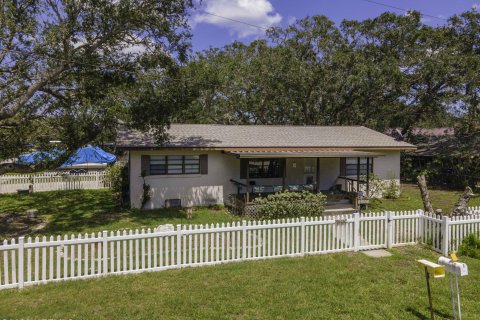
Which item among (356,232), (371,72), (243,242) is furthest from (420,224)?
(371,72)

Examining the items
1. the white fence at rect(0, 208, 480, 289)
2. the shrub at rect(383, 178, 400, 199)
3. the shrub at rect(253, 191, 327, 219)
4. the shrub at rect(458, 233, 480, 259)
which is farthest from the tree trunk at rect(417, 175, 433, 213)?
the shrub at rect(383, 178, 400, 199)

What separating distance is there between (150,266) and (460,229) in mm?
8153

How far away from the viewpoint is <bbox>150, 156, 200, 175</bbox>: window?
619 inches

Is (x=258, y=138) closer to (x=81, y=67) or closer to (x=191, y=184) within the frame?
(x=191, y=184)

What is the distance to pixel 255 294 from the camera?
20.7ft

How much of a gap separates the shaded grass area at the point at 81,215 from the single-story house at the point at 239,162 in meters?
1.20

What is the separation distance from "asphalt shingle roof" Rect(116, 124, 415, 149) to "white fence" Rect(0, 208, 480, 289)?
764 centimetres

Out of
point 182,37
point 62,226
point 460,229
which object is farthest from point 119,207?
point 460,229

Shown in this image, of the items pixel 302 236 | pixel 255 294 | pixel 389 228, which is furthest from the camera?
pixel 389 228

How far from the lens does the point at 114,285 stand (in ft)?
22.2

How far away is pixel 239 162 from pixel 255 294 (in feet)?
35.9

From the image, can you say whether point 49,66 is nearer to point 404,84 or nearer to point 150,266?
point 150,266

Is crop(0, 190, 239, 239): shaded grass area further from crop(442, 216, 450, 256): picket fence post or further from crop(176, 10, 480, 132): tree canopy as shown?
crop(176, 10, 480, 132): tree canopy

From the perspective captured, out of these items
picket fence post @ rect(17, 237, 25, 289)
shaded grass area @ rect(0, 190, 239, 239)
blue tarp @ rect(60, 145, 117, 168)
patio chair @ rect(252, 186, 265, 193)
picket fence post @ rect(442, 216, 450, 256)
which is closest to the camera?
picket fence post @ rect(17, 237, 25, 289)
